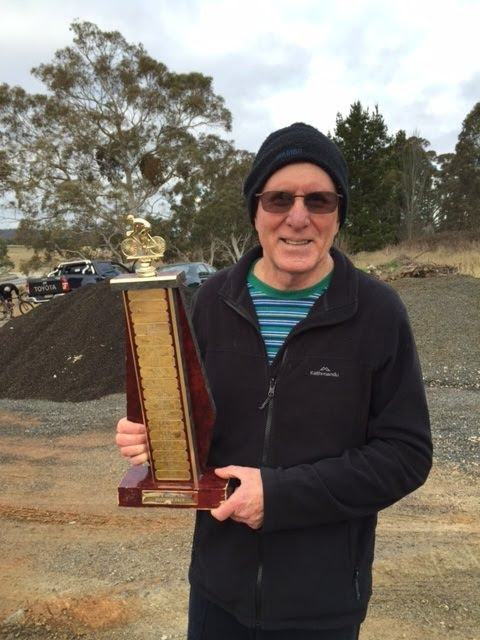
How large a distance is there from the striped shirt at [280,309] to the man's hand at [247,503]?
33 centimetres

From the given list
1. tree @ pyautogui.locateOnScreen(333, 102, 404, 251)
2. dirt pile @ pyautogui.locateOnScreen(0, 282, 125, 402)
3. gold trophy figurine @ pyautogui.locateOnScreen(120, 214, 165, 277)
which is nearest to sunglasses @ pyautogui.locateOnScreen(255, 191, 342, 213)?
gold trophy figurine @ pyautogui.locateOnScreen(120, 214, 165, 277)

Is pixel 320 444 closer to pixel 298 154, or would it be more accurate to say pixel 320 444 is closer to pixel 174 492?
pixel 174 492

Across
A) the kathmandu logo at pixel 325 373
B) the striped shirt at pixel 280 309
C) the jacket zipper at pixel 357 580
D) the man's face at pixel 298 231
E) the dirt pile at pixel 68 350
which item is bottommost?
the dirt pile at pixel 68 350

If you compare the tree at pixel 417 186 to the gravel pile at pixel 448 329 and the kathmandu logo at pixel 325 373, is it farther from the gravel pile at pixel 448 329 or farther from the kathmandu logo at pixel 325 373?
the kathmandu logo at pixel 325 373

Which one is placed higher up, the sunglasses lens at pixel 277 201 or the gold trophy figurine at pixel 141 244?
the sunglasses lens at pixel 277 201

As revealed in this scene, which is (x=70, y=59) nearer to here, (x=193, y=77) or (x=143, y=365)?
(x=193, y=77)

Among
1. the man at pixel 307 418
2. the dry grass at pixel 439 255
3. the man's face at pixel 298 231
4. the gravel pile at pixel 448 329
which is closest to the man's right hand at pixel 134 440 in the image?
the man at pixel 307 418

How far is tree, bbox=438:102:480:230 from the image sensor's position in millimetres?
34969

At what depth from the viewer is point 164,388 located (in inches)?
62.0

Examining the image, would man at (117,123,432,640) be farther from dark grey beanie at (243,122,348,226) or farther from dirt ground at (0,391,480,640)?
dirt ground at (0,391,480,640)

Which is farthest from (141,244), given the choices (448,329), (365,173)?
(365,173)

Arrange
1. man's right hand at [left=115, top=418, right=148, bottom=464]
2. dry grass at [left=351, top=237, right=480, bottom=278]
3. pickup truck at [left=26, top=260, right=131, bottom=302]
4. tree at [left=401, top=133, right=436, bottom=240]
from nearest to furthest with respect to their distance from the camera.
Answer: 1. man's right hand at [left=115, top=418, right=148, bottom=464]
2. pickup truck at [left=26, top=260, right=131, bottom=302]
3. dry grass at [left=351, top=237, right=480, bottom=278]
4. tree at [left=401, top=133, right=436, bottom=240]

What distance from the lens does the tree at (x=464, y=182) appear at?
115 ft

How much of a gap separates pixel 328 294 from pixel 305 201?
0.88ft
